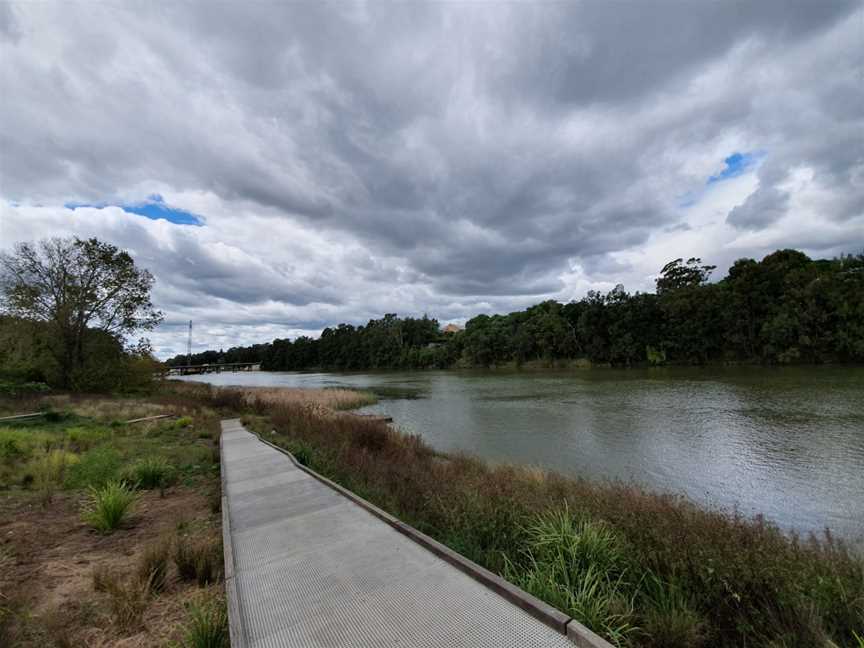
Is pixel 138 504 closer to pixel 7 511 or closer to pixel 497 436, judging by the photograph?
pixel 7 511

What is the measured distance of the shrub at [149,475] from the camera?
7312 mm

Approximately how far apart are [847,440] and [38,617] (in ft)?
60.9

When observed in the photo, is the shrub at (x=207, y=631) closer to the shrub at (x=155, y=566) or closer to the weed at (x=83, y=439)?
the shrub at (x=155, y=566)

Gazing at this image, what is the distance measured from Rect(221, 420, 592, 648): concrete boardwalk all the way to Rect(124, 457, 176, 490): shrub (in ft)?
10.7

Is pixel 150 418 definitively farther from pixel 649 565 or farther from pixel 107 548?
pixel 649 565

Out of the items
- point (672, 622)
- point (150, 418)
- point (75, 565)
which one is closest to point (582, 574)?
point (672, 622)

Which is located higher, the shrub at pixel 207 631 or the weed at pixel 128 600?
the shrub at pixel 207 631

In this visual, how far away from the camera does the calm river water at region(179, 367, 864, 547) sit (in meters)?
8.83

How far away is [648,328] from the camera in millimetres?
60906

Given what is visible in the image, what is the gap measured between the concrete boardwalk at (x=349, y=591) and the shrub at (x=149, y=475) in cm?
325

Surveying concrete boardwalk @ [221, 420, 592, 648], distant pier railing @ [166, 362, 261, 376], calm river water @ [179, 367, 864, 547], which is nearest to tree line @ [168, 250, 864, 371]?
calm river water @ [179, 367, 864, 547]

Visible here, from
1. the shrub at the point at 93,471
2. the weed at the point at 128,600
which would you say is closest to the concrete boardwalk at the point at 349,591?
the weed at the point at 128,600

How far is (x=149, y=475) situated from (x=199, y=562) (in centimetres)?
441

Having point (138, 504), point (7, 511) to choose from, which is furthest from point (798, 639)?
point (7, 511)
